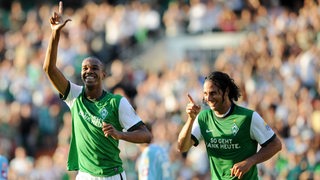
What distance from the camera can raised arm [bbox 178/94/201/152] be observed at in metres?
9.70

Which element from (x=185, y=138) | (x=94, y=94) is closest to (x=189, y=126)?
(x=185, y=138)

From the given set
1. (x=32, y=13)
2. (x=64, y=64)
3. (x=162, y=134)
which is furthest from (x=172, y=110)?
(x=32, y=13)

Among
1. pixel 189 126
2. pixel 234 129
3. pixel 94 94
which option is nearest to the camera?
pixel 189 126

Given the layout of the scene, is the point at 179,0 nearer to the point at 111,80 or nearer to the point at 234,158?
the point at 111,80

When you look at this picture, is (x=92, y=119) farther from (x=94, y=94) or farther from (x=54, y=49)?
(x=54, y=49)

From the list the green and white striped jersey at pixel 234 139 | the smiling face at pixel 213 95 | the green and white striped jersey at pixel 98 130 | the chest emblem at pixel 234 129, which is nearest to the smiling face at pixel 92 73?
the green and white striped jersey at pixel 98 130

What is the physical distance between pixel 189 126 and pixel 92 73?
1274 mm

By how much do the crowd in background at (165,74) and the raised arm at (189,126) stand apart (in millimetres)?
6204

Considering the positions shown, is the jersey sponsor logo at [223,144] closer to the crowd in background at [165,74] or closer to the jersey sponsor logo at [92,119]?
the jersey sponsor logo at [92,119]

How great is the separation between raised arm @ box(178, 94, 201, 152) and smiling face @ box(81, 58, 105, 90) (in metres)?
1.11

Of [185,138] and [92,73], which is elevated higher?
[92,73]

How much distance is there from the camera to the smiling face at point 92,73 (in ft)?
33.7

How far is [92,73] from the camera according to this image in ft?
33.7

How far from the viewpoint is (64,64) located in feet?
75.4
